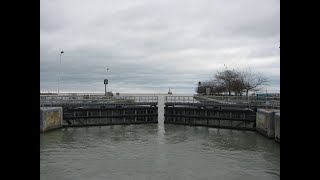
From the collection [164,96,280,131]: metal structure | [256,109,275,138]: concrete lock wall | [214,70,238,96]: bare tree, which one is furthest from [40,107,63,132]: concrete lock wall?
[214,70,238,96]: bare tree

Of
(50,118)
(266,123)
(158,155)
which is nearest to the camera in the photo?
(158,155)

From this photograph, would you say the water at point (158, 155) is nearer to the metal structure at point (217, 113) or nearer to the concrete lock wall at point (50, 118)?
the concrete lock wall at point (50, 118)

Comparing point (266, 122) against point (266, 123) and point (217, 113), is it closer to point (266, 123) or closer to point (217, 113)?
point (266, 123)

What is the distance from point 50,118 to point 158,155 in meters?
12.1

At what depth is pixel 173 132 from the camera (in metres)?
23.8

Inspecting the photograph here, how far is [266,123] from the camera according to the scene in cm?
2180

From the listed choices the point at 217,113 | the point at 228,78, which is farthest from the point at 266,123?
the point at 228,78

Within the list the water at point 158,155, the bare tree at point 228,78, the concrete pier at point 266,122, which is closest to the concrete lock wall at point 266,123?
the concrete pier at point 266,122

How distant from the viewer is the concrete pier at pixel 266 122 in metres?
20.5
